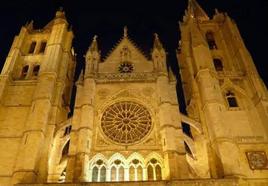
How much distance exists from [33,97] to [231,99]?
13.6 meters

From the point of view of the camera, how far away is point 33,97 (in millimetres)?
21172

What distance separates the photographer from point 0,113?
2066 centimetres

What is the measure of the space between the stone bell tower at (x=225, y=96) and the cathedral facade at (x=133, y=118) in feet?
0.22

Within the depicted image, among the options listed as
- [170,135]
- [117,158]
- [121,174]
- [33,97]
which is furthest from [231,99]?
[33,97]

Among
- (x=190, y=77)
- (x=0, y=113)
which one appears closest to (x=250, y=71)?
(x=190, y=77)

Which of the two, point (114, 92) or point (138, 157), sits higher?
point (114, 92)

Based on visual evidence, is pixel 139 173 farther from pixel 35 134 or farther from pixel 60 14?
pixel 60 14

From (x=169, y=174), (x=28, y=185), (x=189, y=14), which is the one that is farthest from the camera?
(x=189, y=14)

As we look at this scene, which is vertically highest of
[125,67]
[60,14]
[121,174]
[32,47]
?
[60,14]

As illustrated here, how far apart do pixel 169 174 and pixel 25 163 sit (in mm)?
8042

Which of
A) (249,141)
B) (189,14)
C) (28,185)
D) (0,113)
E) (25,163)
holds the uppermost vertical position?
(189,14)

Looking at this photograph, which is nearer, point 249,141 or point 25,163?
point 25,163

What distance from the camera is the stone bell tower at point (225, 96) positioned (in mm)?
17875

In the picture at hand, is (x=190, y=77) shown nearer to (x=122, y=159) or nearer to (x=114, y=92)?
(x=114, y=92)
